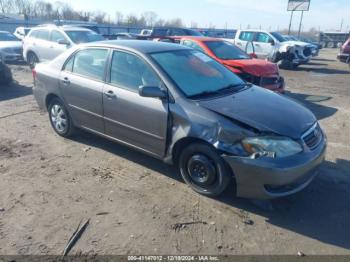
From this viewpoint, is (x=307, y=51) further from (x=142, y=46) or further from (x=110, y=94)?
(x=110, y=94)

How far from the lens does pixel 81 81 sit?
16.1ft

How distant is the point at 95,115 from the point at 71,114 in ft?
2.19

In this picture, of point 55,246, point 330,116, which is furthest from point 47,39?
point 55,246

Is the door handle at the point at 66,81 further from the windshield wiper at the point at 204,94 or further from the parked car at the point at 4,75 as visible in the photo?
the parked car at the point at 4,75

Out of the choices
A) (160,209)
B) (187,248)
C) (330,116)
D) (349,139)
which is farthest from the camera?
(330,116)

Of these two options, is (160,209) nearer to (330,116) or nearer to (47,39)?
(330,116)

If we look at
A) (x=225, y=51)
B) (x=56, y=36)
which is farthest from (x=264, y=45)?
(x=56, y=36)

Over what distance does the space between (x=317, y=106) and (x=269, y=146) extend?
5.75m

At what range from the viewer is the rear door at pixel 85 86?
4.69 m

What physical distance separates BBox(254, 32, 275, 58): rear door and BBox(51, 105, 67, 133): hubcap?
13.0 m

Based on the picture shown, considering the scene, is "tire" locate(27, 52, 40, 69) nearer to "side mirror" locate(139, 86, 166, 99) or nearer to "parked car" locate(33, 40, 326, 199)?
"parked car" locate(33, 40, 326, 199)

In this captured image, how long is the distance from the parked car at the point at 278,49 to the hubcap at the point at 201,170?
13722mm

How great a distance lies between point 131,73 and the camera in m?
4.34

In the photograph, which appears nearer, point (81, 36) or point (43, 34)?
point (81, 36)
